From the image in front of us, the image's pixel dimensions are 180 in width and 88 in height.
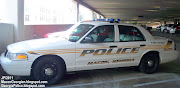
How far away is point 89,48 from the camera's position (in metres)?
5.34

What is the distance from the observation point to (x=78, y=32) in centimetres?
595

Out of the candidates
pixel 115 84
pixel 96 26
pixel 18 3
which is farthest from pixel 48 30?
pixel 115 84

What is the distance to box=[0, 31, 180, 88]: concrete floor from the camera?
5.14 meters

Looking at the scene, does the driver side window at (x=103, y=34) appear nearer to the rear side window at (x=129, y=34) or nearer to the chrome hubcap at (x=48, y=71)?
the rear side window at (x=129, y=34)

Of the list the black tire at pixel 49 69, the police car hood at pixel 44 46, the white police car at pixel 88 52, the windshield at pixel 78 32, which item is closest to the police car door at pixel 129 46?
the white police car at pixel 88 52

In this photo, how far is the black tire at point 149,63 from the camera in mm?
6250

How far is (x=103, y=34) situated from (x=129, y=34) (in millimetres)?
911

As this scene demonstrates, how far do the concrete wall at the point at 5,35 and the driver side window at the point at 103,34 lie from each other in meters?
4.27

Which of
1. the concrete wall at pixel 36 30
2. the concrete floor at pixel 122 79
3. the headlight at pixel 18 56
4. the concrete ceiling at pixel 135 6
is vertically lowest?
the concrete floor at pixel 122 79

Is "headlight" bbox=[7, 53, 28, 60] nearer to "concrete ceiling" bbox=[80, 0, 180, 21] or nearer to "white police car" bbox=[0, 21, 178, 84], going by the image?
"white police car" bbox=[0, 21, 178, 84]

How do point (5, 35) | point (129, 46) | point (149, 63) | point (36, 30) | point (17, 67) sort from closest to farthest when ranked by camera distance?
point (17, 67), point (129, 46), point (149, 63), point (5, 35), point (36, 30)

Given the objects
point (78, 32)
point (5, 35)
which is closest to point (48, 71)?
point (78, 32)

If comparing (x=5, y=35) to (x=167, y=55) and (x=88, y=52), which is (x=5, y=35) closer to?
(x=88, y=52)

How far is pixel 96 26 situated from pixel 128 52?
4.08 ft
